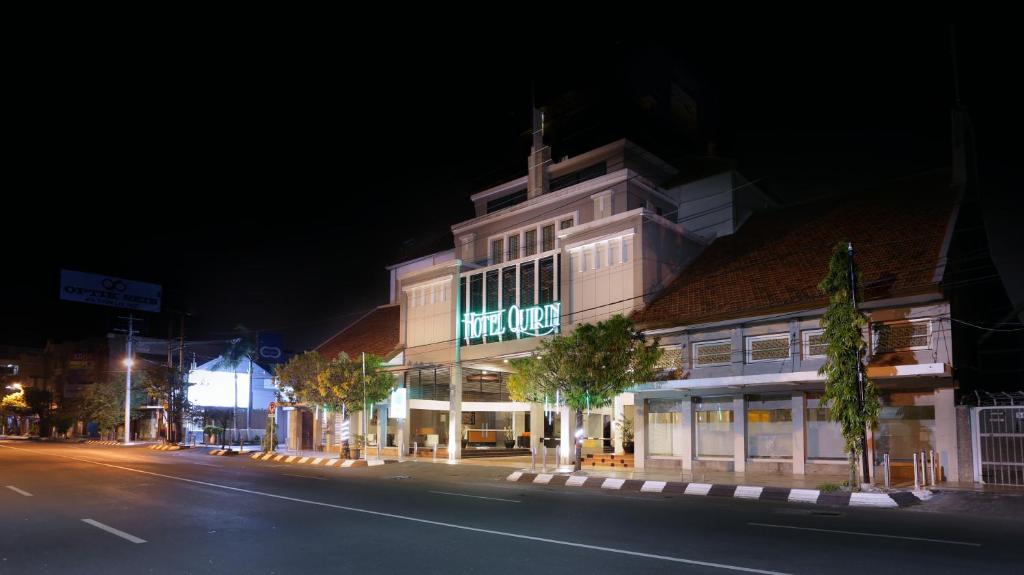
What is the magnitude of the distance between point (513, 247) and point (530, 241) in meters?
1.04

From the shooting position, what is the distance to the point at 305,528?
11.3 m

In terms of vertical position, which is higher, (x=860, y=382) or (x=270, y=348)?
(x=270, y=348)

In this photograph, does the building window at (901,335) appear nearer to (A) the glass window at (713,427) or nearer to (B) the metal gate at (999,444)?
(B) the metal gate at (999,444)

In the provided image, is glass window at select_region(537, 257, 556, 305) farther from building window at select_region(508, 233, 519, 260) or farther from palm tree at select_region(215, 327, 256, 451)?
palm tree at select_region(215, 327, 256, 451)

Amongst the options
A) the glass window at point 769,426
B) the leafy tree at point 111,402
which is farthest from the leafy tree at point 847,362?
the leafy tree at point 111,402

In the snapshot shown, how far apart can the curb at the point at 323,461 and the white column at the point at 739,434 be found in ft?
46.3

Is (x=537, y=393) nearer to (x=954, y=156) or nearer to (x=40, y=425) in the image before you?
(x=954, y=156)

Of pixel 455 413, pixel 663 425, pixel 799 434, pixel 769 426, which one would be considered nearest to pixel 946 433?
pixel 799 434

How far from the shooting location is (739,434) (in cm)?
2416

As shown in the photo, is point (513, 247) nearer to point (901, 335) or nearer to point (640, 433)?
point (640, 433)

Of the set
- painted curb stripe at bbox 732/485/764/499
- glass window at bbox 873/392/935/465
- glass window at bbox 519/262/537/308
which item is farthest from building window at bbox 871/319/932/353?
glass window at bbox 519/262/537/308

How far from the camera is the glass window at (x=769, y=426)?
2352cm

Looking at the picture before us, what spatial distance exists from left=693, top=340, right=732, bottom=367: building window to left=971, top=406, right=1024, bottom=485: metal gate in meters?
6.85

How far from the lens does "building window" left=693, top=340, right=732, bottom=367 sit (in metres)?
24.1
